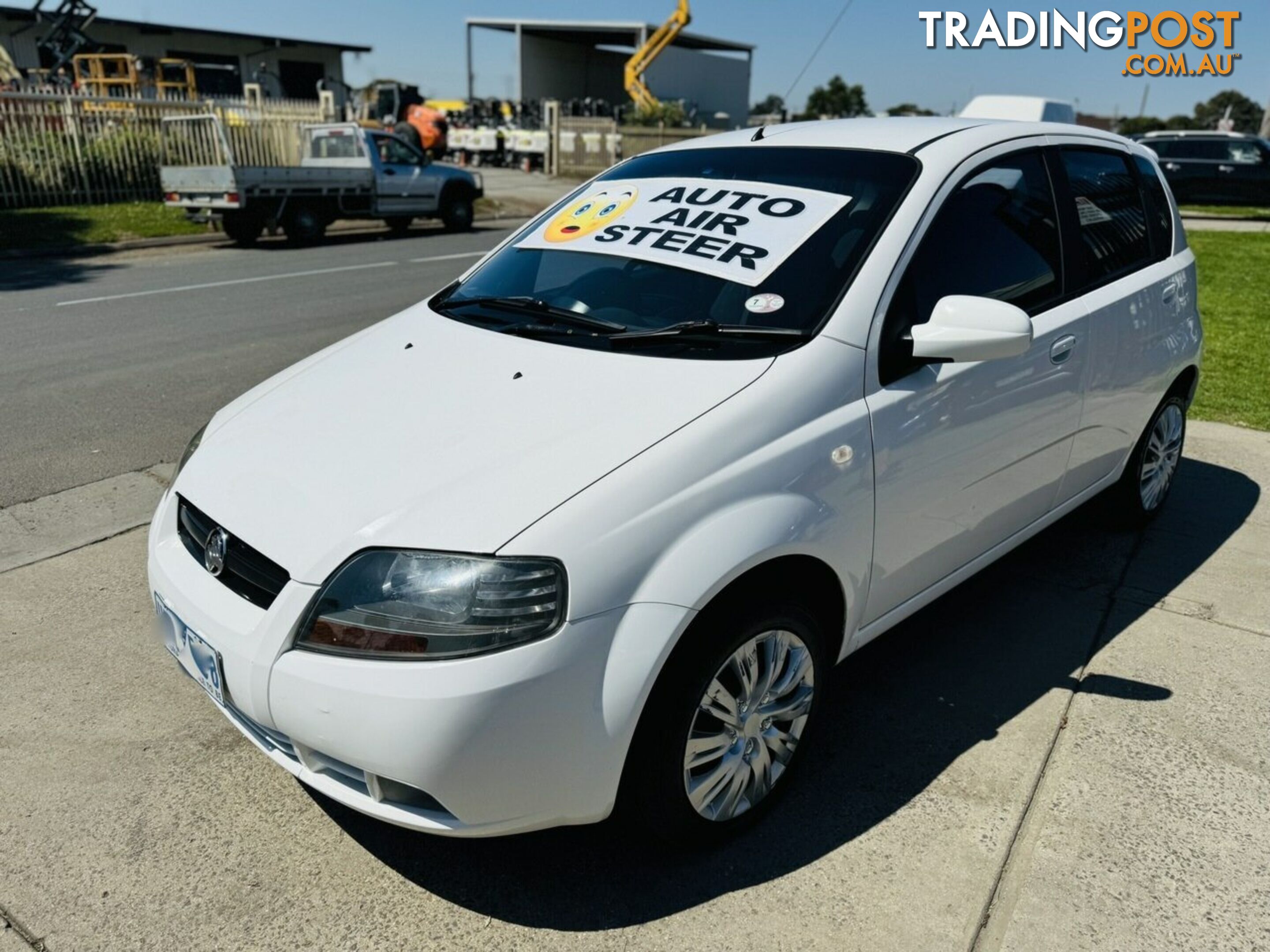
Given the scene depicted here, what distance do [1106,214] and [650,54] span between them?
44268mm

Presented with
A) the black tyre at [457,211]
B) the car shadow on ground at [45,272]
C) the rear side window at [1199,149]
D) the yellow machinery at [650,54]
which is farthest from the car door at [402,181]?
the yellow machinery at [650,54]

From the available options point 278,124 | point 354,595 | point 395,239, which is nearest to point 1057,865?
point 354,595

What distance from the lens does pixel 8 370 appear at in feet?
23.6

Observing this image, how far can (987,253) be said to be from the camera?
3.18 metres

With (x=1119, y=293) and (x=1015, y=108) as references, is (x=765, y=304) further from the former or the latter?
(x=1015, y=108)

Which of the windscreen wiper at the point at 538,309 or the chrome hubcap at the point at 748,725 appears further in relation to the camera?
the windscreen wiper at the point at 538,309

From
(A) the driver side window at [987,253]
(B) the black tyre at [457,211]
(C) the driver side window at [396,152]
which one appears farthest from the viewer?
(B) the black tyre at [457,211]

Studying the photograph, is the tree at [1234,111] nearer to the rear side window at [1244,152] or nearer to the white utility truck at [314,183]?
the rear side window at [1244,152]

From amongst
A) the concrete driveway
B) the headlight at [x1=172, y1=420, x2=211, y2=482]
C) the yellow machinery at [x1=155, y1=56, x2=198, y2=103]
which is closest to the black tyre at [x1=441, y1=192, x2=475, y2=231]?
the yellow machinery at [x1=155, y1=56, x2=198, y2=103]

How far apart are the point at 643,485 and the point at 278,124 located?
21.4 m

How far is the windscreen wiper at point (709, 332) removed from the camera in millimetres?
2703

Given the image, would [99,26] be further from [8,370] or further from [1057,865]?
→ [1057,865]

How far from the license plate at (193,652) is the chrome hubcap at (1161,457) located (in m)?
3.83

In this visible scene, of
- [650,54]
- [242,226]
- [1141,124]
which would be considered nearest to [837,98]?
[1141,124]
